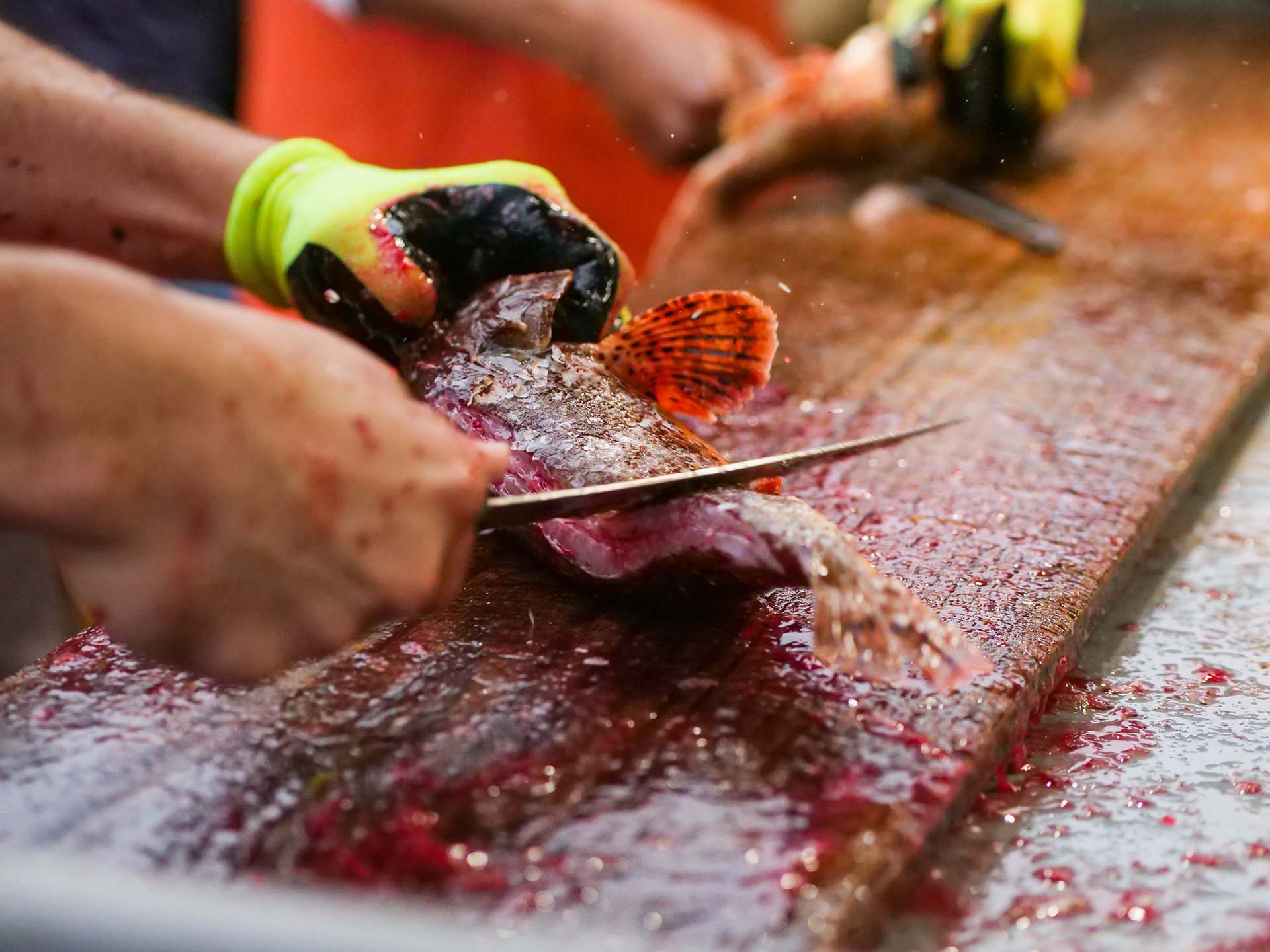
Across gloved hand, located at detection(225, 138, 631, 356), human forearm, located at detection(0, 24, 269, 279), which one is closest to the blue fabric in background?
human forearm, located at detection(0, 24, 269, 279)

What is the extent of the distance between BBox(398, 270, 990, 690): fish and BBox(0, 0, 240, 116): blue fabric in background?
194 centimetres

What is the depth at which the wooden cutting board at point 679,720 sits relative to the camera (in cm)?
142

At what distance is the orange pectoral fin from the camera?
216 cm


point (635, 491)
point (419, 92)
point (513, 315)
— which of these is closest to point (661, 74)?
point (419, 92)

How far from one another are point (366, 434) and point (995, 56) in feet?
11.6

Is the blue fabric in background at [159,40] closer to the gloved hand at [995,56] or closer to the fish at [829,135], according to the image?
the fish at [829,135]

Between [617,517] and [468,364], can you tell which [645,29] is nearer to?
[468,364]

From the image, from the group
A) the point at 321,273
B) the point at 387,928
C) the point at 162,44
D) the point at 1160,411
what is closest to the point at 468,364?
the point at 321,273

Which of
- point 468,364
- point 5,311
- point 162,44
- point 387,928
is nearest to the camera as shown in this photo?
point 387,928

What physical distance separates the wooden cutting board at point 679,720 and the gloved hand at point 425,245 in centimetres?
49

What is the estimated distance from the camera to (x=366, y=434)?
1417mm

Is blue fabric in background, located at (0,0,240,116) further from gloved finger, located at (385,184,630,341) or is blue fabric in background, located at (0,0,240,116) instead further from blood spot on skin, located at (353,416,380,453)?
blood spot on skin, located at (353,416,380,453)

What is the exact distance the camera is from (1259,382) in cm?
323

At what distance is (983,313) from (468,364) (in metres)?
1.77
